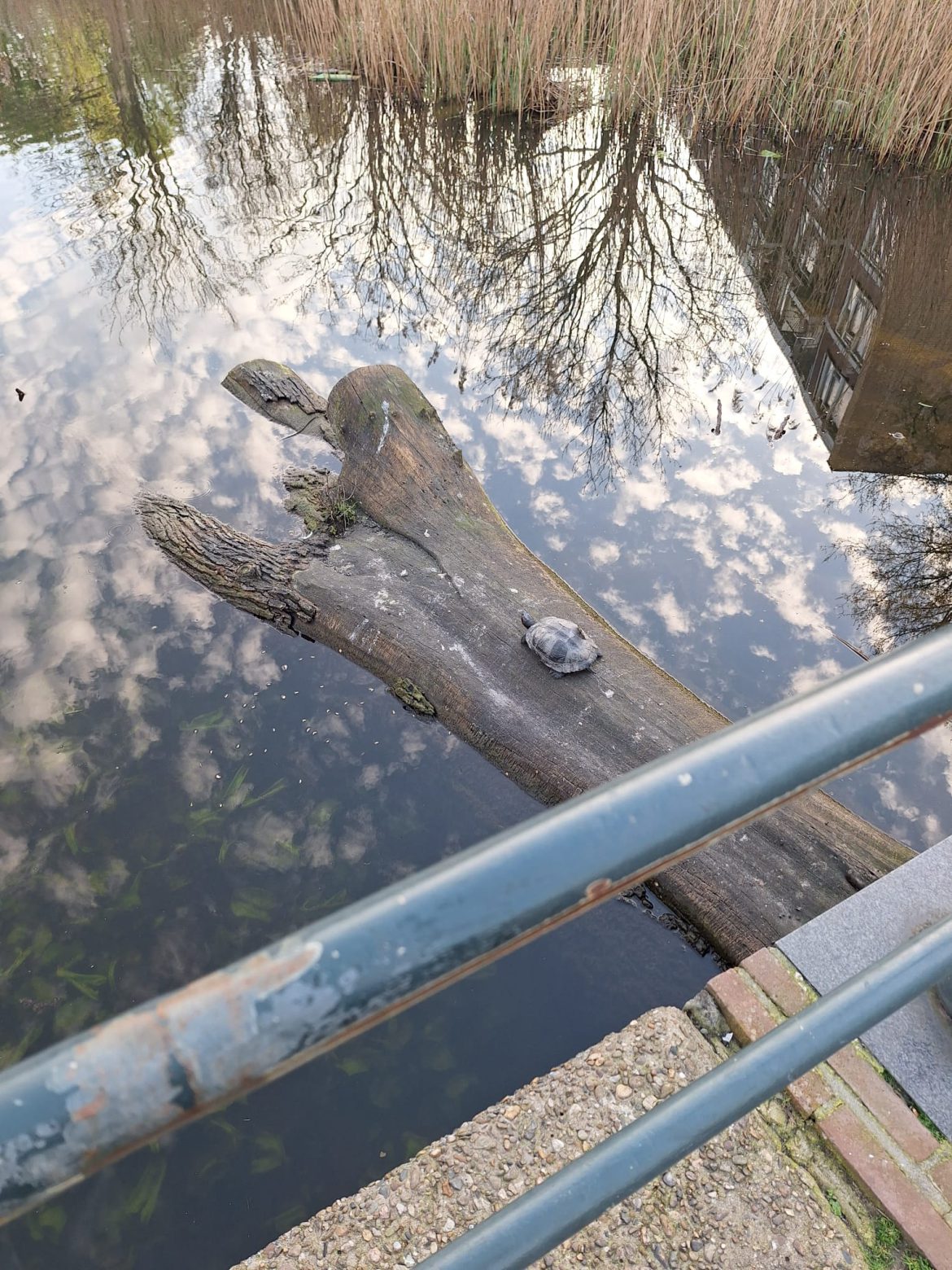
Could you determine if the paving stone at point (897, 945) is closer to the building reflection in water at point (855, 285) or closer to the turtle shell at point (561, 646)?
the turtle shell at point (561, 646)

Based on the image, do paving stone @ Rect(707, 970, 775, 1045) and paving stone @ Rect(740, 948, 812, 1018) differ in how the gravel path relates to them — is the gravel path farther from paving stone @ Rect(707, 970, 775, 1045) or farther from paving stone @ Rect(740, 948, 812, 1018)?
paving stone @ Rect(740, 948, 812, 1018)

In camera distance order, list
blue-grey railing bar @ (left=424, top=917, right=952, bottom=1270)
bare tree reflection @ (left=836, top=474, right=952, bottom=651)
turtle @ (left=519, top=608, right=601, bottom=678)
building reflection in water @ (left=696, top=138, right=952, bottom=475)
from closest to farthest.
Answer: blue-grey railing bar @ (left=424, top=917, right=952, bottom=1270), turtle @ (left=519, top=608, right=601, bottom=678), bare tree reflection @ (left=836, top=474, right=952, bottom=651), building reflection in water @ (left=696, top=138, right=952, bottom=475)

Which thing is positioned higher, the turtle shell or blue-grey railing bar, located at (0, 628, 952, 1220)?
blue-grey railing bar, located at (0, 628, 952, 1220)

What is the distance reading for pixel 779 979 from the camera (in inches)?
78.5

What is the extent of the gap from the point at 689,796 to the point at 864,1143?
173 centimetres

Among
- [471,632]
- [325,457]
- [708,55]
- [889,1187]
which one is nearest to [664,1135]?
[889,1187]

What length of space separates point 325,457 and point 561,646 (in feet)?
8.92

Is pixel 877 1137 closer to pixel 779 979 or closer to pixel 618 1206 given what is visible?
pixel 779 979

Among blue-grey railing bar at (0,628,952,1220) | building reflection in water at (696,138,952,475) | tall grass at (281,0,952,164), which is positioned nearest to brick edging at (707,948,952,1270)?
blue-grey railing bar at (0,628,952,1220)

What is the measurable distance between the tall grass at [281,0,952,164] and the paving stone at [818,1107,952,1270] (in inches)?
349

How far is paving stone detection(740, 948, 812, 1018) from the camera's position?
6.39 ft

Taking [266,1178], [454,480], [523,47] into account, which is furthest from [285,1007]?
[523,47]

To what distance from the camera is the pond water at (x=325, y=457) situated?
2939mm

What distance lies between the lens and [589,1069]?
2064 mm
